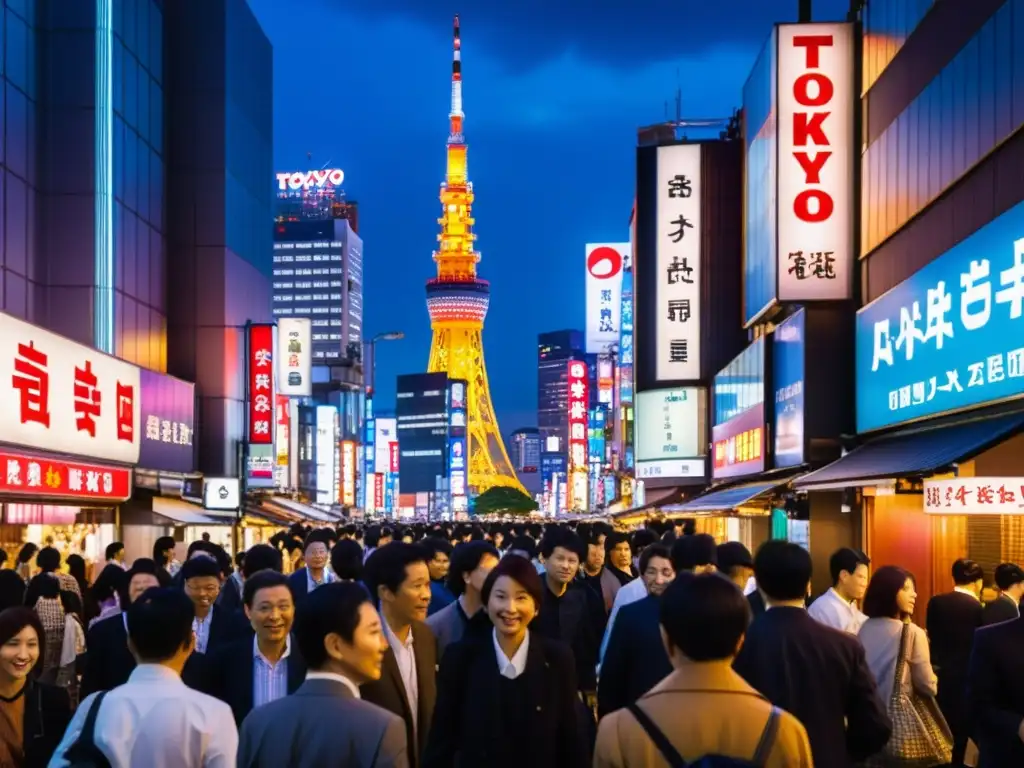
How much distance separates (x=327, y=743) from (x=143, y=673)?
737 mm

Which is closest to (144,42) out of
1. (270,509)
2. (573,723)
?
(270,509)

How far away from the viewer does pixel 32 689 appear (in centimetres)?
557

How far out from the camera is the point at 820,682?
5309mm

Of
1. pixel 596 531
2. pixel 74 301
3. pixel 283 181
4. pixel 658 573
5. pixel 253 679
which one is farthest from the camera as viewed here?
pixel 283 181

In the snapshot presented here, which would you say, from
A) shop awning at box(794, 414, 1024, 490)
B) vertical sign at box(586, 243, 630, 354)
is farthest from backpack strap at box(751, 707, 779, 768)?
vertical sign at box(586, 243, 630, 354)

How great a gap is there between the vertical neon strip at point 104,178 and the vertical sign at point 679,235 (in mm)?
13622

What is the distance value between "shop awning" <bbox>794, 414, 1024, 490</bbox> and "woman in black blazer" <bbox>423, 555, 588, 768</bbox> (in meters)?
7.97

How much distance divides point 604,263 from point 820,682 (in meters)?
65.3

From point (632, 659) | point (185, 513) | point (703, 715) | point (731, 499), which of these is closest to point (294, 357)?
point (185, 513)

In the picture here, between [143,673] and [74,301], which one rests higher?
[74,301]

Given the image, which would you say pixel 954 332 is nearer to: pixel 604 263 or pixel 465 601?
pixel 465 601

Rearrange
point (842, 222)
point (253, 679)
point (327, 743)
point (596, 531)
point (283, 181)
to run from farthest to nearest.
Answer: point (283, 181)
point (842, 222)
point (596, 531)
point (253, 679)
point (327, 743)

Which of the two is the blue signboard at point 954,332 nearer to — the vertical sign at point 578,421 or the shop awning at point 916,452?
the shop awning at point 916,452

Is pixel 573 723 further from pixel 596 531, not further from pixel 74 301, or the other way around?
pixel 74 301
